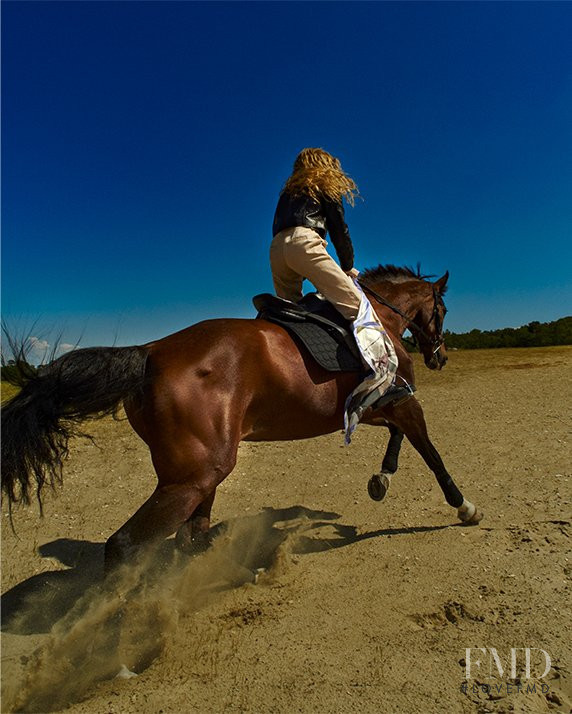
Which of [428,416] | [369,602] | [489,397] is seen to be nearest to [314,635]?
[369,602]

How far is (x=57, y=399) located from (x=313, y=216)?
7.95 ft

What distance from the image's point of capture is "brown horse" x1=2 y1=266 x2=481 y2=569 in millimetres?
2957

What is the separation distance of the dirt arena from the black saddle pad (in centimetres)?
164

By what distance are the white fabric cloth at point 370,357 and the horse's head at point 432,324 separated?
1405 millimetres

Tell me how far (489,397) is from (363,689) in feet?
30.3

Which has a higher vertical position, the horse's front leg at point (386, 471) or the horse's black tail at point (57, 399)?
the horse's black tail at point (57, 399)

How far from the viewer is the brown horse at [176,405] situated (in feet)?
9.70

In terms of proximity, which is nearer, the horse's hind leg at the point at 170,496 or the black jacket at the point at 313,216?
the horse's hind leg at the point at 170,496

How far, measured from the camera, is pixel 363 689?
96.6 inches

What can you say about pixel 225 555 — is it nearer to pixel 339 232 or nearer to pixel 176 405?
pixel 176 405

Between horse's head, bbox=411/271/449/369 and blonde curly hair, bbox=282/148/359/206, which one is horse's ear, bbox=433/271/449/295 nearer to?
horse's head, bbox=411/271/449/369

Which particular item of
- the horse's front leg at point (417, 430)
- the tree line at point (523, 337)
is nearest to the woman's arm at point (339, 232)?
the horse's front leg at point (417, 430)

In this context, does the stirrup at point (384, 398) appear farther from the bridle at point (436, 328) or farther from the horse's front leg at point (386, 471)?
the bridle at point (436, 328)

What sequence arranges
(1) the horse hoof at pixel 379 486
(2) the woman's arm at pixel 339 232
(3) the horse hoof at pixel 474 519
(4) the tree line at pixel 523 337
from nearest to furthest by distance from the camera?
(2) the woman's arm at pixel 339 232
(3) the horse hoof at pixel 474 519
(1) the horse hoof at pixel 379 486
(4) the tree line at pixel 523 337
